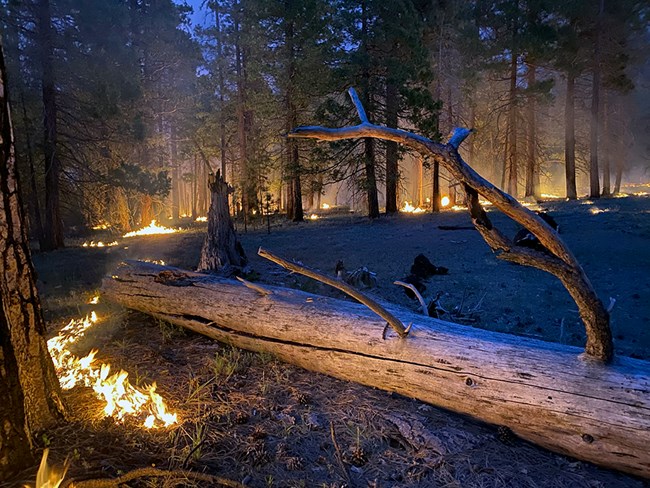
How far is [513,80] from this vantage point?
2323 centimetres

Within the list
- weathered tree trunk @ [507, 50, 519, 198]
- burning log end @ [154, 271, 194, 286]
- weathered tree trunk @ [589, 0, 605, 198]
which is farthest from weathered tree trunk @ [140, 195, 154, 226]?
weathered tree trunk @ [589, 0, 605, 198]

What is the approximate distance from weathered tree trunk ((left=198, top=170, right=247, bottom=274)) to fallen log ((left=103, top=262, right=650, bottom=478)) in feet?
9.63

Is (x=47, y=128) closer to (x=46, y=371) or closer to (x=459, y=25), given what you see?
(x=46, y=371)

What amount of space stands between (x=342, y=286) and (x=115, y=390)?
2.03 meters

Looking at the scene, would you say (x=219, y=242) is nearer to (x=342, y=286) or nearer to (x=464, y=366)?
(x=342, y=286)

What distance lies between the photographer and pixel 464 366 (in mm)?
3211

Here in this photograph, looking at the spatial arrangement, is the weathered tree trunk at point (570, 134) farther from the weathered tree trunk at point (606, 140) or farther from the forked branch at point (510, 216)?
the forked branch at point (510, 216)

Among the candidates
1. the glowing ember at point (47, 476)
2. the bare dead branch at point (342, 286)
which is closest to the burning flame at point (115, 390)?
the glowing ember at point (47, 476)

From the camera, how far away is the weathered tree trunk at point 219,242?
8.12m

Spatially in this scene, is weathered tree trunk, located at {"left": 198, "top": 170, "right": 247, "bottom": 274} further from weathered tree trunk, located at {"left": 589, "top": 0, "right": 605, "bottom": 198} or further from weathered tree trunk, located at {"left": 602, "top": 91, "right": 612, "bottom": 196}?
weathered tree trunk, located at {"left": 602, "top": 91, "right": 612, "bottom": 196}

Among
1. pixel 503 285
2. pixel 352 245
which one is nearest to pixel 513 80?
pixel 352 245

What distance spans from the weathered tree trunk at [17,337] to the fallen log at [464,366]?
2101 millimetres

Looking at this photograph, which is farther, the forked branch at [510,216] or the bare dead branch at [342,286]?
the bare dead branch at [342,286]

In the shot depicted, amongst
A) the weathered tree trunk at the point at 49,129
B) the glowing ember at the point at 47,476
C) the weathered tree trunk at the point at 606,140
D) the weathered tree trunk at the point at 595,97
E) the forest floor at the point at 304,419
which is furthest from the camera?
the weathered tree trunk at the point at 606,140
